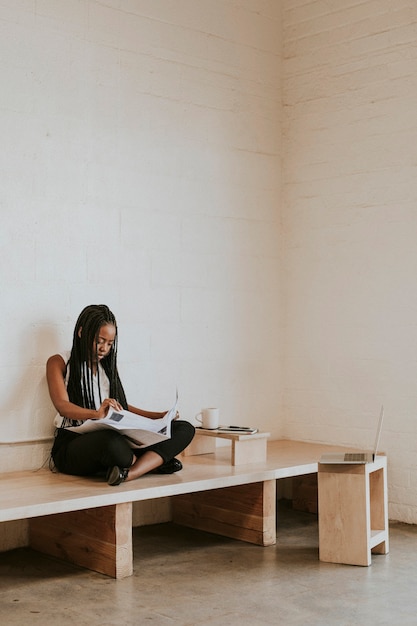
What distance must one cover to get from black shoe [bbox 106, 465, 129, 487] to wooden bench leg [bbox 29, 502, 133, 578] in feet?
0.39

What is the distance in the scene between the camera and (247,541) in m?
4.09

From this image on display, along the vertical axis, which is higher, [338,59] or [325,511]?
[338,59]

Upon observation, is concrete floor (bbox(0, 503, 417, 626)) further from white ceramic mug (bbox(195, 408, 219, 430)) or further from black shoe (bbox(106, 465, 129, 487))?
white ceramic mug (bbox(195, 408, 219, 430))

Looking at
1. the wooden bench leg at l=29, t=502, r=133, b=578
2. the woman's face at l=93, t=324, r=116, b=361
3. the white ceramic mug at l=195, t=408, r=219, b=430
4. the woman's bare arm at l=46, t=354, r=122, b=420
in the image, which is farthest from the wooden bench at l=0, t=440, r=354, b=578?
the woman's face at l=93, t=324, r=116, b=361

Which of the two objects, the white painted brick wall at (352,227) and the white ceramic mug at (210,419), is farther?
the white painted brick wall at (352,227)

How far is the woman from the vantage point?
3.67 m

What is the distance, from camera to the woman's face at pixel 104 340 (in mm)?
3896

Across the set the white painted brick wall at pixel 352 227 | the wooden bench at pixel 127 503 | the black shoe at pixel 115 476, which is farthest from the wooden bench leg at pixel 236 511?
the white painted brick wall at pixel 352 227

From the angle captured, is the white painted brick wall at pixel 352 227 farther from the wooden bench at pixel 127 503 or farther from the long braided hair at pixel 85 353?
the long braided hair at pixel 85 353

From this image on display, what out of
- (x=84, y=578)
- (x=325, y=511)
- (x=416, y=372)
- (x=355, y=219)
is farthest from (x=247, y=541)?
(x=355, y=219)

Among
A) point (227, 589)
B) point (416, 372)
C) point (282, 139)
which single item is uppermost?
point (282, 139)

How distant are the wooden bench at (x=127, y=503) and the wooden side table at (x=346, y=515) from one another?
345mm

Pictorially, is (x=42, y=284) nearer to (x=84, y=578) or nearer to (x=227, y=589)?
(x=84, y=578)

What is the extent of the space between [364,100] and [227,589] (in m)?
2.74
